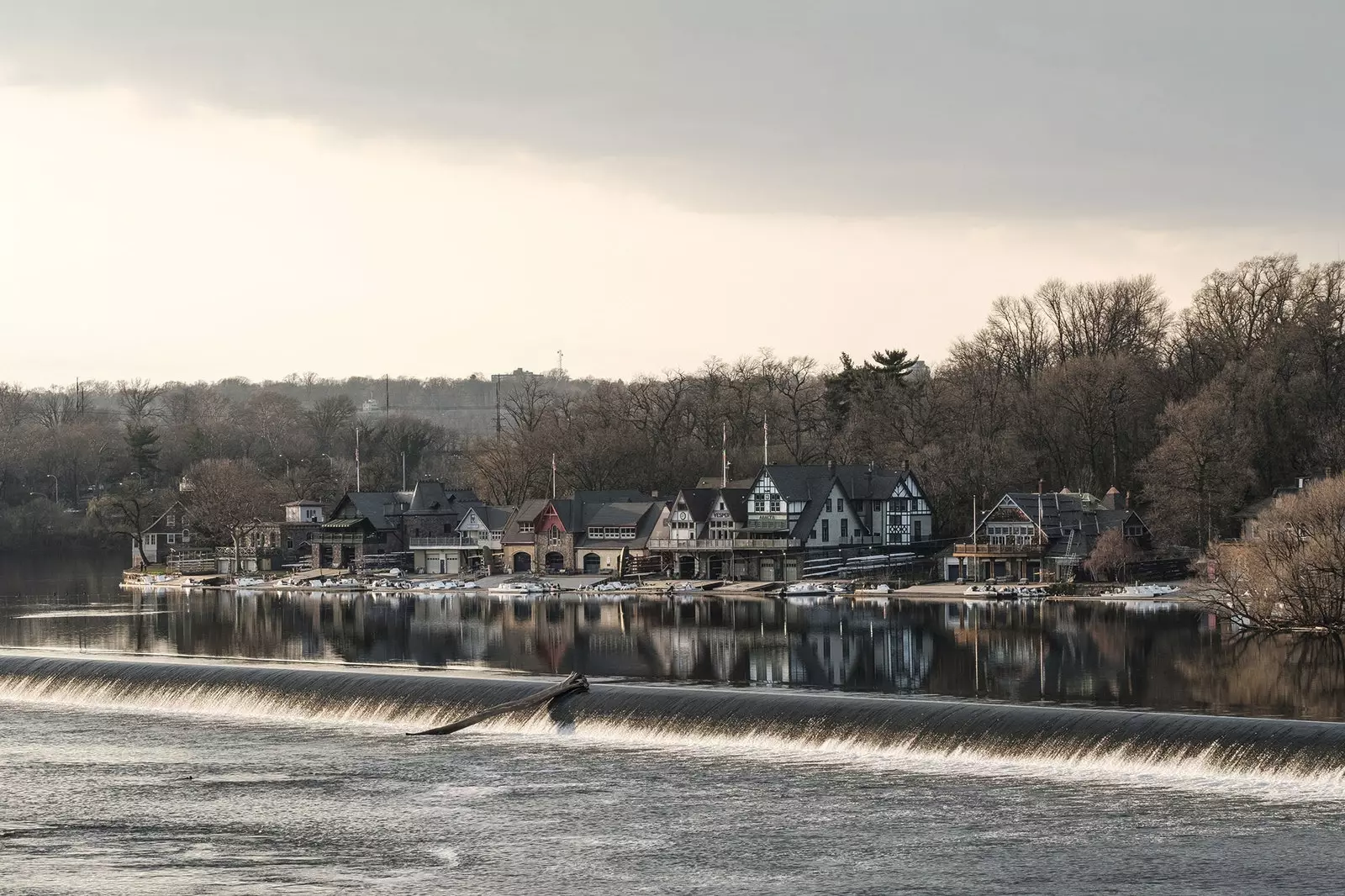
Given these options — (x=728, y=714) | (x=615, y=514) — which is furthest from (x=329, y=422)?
(x=728, y=714)

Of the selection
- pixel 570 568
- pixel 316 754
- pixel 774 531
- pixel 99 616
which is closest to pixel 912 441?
pixel 774 531

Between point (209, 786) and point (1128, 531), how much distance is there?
217 feet

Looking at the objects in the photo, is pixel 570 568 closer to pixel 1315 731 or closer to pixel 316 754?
pixel 316 754

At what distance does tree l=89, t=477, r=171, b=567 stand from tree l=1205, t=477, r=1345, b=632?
92.2 m

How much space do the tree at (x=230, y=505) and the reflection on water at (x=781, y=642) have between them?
882 inches

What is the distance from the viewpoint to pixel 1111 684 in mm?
49094

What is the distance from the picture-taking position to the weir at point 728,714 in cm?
3516

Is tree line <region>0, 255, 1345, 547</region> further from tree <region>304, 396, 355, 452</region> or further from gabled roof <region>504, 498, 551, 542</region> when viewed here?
tree <region>304, 396, 355, 452</region>

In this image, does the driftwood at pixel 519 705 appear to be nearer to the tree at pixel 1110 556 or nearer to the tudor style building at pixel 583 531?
the tree at pixel 1110 556

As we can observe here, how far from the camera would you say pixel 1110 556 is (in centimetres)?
8712

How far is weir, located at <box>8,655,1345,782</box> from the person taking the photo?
115ft

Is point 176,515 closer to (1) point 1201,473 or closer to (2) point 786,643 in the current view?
(2) point 786,643

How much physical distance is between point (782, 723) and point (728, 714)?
164 cm

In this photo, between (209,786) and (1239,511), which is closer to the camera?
(209,786)
